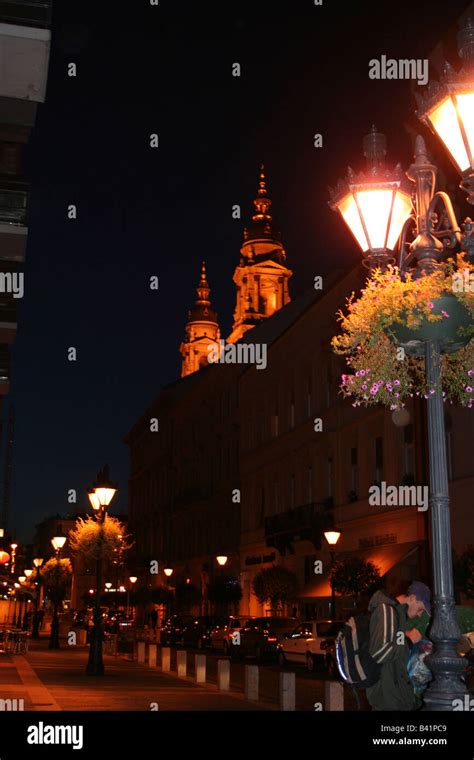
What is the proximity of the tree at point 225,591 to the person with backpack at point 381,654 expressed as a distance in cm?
4361

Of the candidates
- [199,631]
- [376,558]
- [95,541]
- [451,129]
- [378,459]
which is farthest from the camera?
[199,631]

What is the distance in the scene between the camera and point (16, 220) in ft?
35.6

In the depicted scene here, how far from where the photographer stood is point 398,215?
897 centimetres

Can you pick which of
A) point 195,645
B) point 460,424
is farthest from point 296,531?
point 460,424

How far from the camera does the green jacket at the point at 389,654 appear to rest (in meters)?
8.55

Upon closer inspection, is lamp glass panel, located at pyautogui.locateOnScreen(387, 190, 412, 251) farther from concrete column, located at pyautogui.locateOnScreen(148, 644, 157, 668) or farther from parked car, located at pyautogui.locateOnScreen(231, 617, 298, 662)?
parked car, located at pyautogui.locateOnScreen(231, 617, 298, 662)

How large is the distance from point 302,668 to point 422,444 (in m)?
8.16

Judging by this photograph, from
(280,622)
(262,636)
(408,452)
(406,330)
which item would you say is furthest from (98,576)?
(406,330)

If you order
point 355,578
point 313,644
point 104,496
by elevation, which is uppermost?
point 104,496

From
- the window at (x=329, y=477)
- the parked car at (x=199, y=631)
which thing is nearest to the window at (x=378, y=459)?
the window at (x=329, y=477)

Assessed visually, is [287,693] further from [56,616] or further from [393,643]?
[56,616]

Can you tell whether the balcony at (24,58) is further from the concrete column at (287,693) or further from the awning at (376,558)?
the awning at (376,558)

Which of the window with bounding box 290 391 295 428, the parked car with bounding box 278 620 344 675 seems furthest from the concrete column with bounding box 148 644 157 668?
the window with bounding box 290 391 295 428

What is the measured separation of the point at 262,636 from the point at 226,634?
3.56 meters
